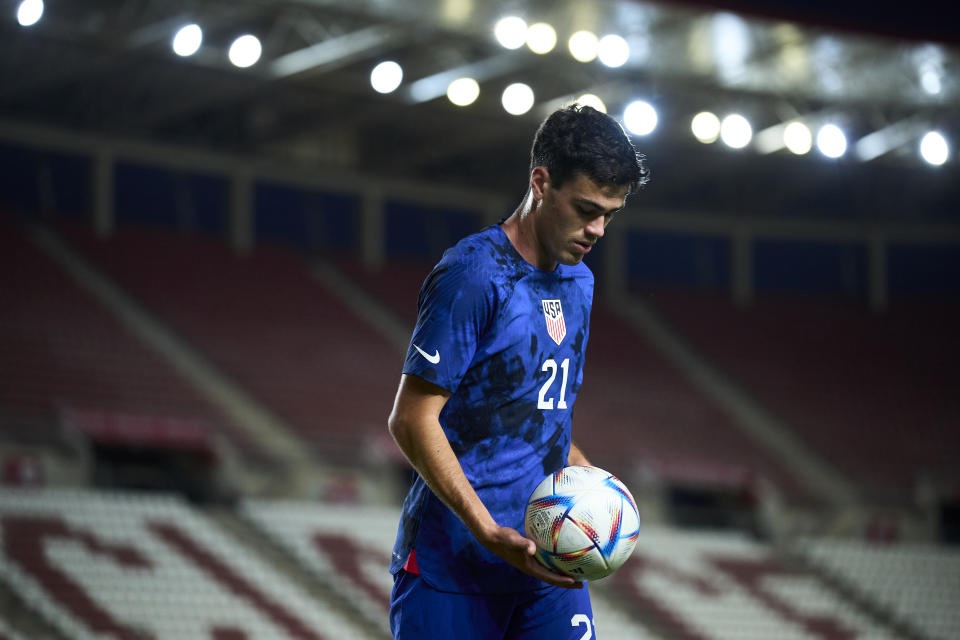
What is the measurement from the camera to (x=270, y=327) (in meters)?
19.5

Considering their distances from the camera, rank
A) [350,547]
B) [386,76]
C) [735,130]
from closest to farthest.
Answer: [350,547] → [386,76] → [735,130]

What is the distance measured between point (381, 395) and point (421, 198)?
6.49 m

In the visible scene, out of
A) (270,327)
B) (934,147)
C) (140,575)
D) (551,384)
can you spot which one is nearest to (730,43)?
(934,147)

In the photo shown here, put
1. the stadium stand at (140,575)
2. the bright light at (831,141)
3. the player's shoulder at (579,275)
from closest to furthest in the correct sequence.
Result: the player's shoulder at (579,275)
the stadium stand at (140,575)
the bright light at (831,141)

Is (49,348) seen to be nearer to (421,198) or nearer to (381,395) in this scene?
(381,395)

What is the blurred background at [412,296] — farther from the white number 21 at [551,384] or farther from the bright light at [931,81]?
the white number 21 at [551,384]

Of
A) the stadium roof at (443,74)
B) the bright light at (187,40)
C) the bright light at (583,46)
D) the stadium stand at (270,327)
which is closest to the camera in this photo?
the stadium roof at (443,74)

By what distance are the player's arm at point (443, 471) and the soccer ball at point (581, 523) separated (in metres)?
0.05

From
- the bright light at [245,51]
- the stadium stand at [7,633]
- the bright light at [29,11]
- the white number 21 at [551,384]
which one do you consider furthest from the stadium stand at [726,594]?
the white number 21 at [551,384]

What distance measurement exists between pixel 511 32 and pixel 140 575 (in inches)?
350

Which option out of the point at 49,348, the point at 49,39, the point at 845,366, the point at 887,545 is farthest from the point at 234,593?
the point at 845,366

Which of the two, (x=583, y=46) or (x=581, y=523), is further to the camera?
(x=583, y=46)

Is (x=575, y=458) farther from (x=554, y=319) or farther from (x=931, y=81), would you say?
(x=931, y=81)

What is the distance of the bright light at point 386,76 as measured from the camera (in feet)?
61.6
